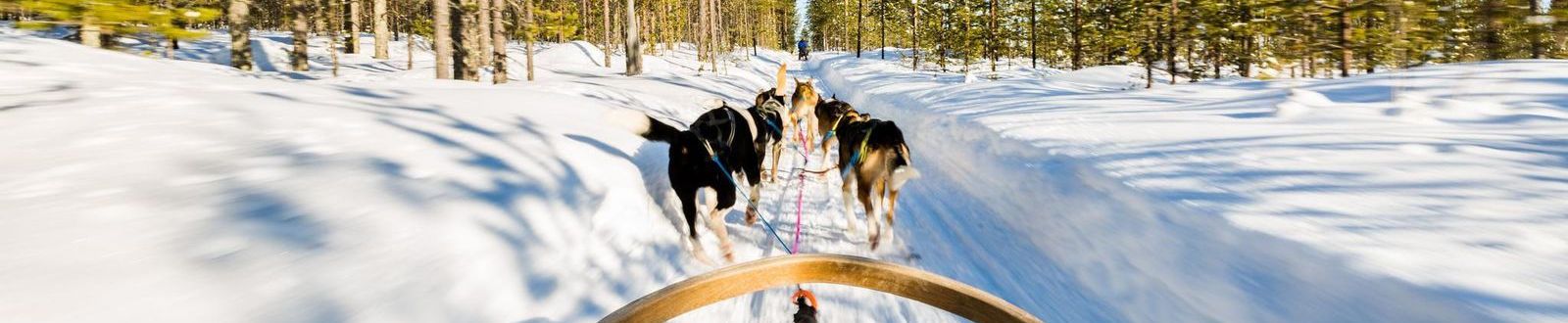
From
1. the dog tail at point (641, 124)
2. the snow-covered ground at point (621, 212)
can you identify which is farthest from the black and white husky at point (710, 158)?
the snow-covered ground at point (621, 212)

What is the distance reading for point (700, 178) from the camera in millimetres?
3766

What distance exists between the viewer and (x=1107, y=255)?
11.0 feet

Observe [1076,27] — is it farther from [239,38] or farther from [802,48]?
[239,38]

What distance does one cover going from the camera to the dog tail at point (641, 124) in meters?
3.25

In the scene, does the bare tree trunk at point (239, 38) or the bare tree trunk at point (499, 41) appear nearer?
the bare tree trunk at point (499, 41)

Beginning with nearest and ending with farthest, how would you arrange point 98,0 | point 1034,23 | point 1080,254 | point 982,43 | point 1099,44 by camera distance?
1. point 98,0
2. point 1080,254
3. point 1099,44
4. point 982,43
5. point 1034,23

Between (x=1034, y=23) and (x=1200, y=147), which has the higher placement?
(x=1034, y=23)

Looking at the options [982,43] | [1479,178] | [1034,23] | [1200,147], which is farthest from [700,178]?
[1034,23]

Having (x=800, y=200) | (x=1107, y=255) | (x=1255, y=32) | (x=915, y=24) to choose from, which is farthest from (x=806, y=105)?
(x=915, y=24)

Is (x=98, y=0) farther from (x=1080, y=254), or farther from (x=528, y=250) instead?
(x=1080, y=254)

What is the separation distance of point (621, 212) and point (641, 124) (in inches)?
34.2

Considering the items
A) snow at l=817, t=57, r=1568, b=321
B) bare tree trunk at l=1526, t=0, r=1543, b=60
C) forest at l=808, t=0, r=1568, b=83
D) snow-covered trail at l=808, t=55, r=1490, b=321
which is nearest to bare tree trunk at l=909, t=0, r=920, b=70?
forest at l=808, t=0, r=1568, b=83

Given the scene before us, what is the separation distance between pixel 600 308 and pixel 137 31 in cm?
261

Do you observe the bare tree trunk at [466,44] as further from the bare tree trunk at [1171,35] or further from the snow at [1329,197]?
the bare tree trunk at [1171,35]
